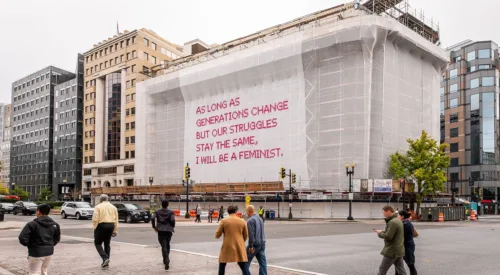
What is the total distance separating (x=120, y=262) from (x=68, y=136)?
10118 centimetres

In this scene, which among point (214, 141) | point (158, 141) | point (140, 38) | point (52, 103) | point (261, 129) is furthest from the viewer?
point (52, 103)

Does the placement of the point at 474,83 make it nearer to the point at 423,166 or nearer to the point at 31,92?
the point at 423,166

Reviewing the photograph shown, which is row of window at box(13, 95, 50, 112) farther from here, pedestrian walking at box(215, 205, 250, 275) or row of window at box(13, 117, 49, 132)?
pedestrian walking at box(215, 205, 250, 275)

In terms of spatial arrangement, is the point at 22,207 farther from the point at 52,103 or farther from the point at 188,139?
the point at 52,103

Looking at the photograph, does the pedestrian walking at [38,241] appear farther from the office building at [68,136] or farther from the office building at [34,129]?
the office building at [34,129]

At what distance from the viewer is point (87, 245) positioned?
16.8m

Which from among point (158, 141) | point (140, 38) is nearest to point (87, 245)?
point (158, 141)

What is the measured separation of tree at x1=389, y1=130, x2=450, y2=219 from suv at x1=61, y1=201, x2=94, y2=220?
30220 mm

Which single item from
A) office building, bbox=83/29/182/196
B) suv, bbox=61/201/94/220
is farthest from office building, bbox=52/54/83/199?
suv, bbox=61/201/94/220

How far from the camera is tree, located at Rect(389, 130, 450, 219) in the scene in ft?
154

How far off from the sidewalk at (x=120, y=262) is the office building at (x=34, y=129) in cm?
10853

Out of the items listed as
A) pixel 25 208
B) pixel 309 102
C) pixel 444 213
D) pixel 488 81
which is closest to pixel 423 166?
pixel 444 213

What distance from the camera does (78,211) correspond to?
38938 millimetres

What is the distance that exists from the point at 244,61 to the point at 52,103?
73903 millimetres
